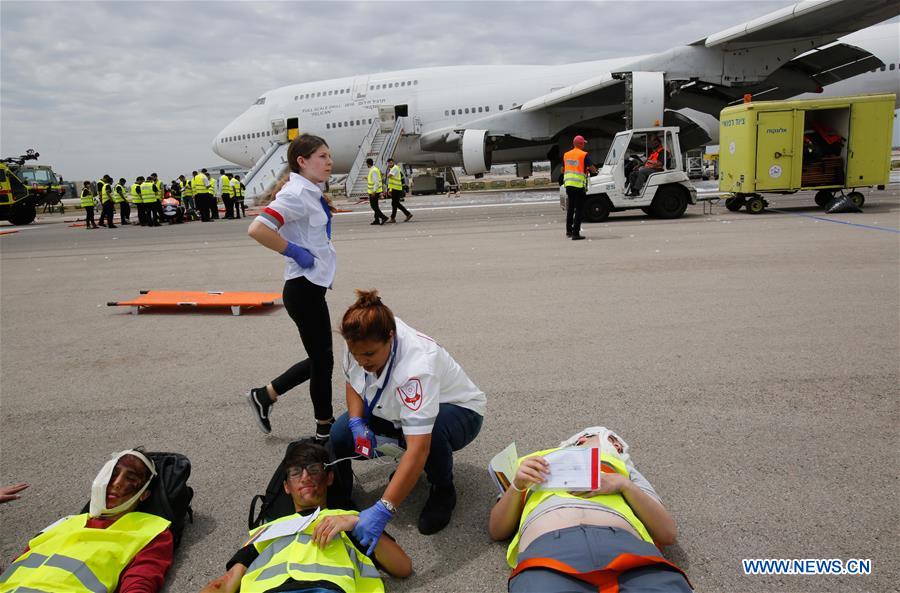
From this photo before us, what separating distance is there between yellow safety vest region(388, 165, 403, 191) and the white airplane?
23.9ft

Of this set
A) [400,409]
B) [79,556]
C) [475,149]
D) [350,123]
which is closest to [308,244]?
[400,409]

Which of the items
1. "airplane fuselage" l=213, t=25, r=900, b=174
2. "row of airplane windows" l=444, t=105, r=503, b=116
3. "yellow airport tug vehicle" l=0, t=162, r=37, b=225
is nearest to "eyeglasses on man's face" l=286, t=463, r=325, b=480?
"airplane fuselage" l=213, t=25, r=900, b=174

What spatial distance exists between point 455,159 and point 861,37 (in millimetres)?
16079

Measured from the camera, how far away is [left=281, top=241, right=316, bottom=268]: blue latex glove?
3107mm

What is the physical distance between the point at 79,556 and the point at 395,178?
14296 mm

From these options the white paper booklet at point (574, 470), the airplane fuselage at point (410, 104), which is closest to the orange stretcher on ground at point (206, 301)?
the white paper booklet at point (574, 470)

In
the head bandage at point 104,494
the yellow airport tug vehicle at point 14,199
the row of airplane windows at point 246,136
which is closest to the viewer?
the head bandage at point 104,494

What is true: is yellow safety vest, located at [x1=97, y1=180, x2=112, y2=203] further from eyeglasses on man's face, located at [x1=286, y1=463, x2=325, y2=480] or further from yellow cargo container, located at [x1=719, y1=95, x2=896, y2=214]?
eyeglasses on man's face, located at [x1=286, y1=463, x2=325, y2=480]

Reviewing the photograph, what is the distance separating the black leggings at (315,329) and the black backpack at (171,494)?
31.2 inches

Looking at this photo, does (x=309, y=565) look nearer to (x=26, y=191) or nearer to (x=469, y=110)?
(x=469, y=110)

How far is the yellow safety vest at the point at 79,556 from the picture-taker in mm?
2098

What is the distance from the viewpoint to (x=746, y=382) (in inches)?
159

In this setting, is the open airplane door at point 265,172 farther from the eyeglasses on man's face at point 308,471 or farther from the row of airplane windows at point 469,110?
the eyeglasses on man's face at point 308,471

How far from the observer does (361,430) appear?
8.55ft
